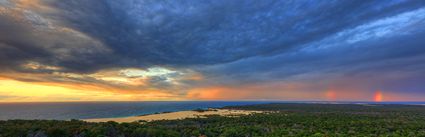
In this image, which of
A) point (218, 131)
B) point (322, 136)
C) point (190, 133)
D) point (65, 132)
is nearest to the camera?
point (322, 136)

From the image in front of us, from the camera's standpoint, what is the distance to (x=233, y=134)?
4650cm

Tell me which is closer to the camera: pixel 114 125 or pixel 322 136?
pixel 322 136

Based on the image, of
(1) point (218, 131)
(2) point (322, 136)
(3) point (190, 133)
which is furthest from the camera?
(1) point (218, 131)

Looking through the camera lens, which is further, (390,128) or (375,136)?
(390,128)

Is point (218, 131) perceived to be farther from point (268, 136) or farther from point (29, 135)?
point (29, 135)

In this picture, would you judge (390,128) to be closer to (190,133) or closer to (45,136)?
(190,133)

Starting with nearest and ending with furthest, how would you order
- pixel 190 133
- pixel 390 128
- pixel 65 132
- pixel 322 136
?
pixel 322 136
pixel 65 132
pixel 190 133
pixel 390 128

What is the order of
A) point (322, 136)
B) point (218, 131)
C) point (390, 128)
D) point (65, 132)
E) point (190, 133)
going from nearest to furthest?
point (322, 136) < point (65, 132) < point (190, 133) < point (218, 131) < point (390, 128)

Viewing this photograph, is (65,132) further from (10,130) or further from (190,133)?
(190,133)

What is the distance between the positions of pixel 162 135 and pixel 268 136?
63.8 ft

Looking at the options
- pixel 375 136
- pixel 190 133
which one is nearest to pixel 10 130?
pixel 190 133

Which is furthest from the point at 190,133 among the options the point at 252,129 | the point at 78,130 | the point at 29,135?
the point at 29,135

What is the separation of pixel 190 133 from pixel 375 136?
34.9m

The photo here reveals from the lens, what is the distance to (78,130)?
148 feet
